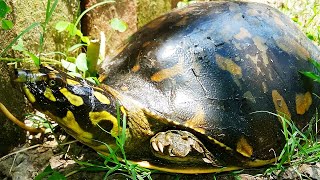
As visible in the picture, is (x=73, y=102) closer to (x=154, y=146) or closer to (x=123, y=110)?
(x=123, y=110)

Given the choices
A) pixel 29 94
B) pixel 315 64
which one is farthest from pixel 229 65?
pixel 29 94

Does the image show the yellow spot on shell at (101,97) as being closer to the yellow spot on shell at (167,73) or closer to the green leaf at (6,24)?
the yellow spot on shell at (167,73)

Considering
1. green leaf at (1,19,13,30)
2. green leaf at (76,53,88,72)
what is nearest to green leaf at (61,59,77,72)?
green leaf at (76,53,88,72)

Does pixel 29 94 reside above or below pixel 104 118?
above

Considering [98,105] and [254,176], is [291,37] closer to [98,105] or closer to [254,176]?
[254,176]

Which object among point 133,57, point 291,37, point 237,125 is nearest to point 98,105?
point 133,57

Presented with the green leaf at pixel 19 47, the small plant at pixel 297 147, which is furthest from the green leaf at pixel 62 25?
the small plant at pixel 297 147
